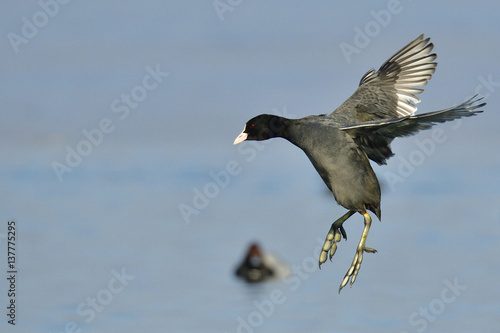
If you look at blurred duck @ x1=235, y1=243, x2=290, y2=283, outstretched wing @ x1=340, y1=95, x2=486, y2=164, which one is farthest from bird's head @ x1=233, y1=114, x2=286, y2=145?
blurred duck @ x1=235, y1=243, x2=290, y2=283

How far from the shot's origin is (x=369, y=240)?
18719 millimetres

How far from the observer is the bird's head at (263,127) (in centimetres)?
879

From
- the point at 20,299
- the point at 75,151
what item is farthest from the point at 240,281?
the point at 75,151

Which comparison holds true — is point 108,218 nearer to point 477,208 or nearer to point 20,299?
point 20,299

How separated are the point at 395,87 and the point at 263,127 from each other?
1765 mm

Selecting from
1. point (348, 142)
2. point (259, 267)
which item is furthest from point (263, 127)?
point (259, 267)

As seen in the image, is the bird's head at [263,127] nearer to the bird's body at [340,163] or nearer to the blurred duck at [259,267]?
the bird's body at [340,163]

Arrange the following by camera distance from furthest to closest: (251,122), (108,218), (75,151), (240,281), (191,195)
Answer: (75,151), (191,195), (108,218), (240,281), (251,122)

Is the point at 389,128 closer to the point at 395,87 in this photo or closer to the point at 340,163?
the point at 340,163

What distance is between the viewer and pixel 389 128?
8492mm

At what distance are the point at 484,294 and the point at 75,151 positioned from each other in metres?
13.4

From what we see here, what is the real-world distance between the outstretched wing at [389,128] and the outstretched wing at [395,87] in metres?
0.50

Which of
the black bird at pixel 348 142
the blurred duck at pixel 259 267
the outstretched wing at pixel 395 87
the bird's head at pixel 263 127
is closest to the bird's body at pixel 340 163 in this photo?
the black bird at pixel 348 142

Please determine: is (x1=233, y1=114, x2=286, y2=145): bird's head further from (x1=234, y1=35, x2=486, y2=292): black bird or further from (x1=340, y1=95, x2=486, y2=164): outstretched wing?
(x1=340, y1=95, x2=486, y2=164): outstretched wing
